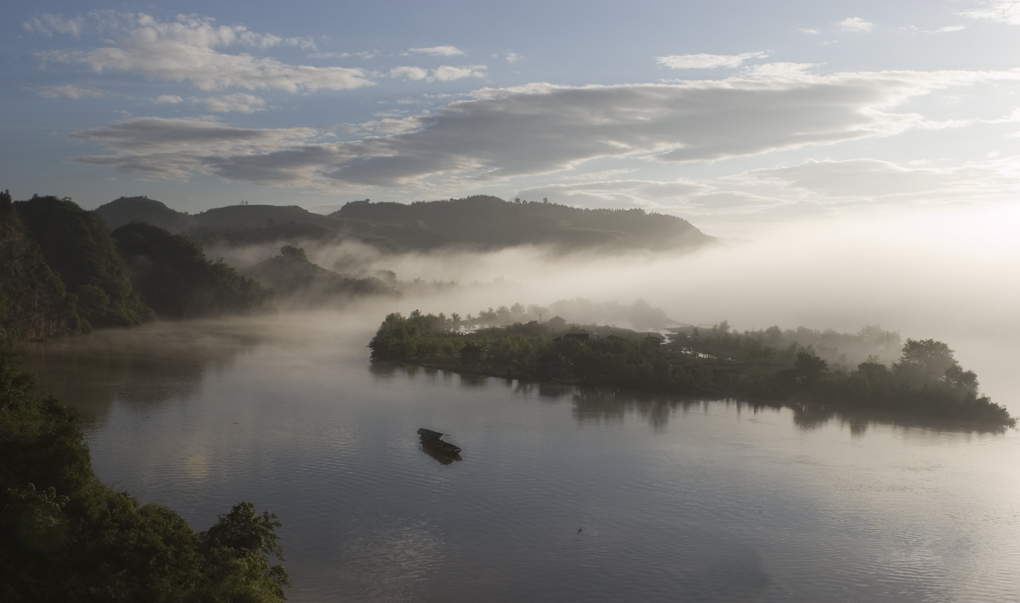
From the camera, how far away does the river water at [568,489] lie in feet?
43.0

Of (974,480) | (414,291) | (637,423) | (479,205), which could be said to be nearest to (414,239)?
(479,205)

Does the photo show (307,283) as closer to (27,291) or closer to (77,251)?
(77,251)

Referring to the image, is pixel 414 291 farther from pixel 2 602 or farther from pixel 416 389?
pixel 2 602

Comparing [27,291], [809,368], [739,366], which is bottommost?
Result: [739,366]

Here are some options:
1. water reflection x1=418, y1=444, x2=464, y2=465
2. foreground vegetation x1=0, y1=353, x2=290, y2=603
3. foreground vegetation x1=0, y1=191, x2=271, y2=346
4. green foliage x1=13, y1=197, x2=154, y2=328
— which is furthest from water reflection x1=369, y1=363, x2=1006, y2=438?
green foliage x1=13, y1=197, x2=154, y2=328

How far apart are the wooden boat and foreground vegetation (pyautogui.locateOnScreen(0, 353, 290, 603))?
885 centimetres

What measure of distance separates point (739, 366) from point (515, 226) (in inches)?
3057

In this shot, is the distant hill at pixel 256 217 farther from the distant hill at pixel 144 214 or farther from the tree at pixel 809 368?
the tree at pixel 809 368

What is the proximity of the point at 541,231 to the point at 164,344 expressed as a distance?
71.0 m

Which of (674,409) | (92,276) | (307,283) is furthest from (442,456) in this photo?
(307,283)

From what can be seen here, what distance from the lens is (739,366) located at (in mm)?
36125

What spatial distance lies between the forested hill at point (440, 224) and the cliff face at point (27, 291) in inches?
1841

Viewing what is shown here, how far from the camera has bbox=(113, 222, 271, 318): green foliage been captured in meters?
55.1

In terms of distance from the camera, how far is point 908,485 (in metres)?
19.0
